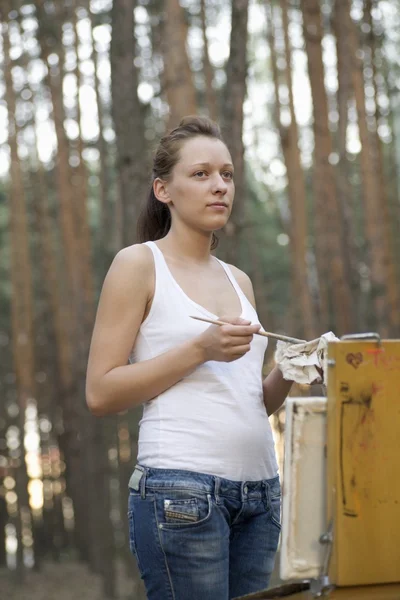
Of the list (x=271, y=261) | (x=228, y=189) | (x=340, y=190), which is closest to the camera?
(x=228, y=189)

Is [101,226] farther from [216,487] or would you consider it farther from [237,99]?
[216,487]

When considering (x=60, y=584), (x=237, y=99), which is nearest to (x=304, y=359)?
(x=237, y=99)

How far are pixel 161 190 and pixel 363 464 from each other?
1.04 meters

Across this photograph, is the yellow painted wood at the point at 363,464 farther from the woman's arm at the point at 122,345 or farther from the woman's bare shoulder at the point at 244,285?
the woman's bare shoulder at the point at 244,285

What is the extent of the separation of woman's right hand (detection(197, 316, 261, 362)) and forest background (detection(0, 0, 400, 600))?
7579mm

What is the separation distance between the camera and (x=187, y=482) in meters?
2.25

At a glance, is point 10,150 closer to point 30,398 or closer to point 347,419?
point 30,398

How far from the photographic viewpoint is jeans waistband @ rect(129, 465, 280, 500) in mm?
2256

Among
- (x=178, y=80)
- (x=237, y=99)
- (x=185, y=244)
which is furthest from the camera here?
(x=178, y=80)

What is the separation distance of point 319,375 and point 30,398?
14047 mm

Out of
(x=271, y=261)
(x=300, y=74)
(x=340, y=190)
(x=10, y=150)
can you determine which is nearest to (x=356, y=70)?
(x=340, y=190)

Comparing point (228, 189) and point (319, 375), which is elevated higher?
point (228, 189)

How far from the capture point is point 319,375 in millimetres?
2172

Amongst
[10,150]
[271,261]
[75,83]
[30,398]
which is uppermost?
[75,83]
